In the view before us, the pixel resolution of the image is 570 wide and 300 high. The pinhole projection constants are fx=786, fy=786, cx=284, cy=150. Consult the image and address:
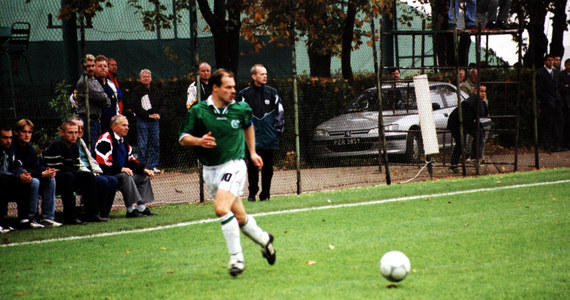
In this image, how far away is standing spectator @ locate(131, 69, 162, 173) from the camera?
46.5ft

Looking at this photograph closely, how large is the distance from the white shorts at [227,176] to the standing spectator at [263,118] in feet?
16.5

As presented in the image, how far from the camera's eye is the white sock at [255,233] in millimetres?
7184

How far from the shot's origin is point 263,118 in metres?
12.5

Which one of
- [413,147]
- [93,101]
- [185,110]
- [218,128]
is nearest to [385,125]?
[413,147]

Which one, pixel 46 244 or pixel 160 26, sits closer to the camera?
pixel 46 244

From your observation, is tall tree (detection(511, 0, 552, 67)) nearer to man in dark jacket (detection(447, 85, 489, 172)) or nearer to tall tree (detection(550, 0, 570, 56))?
tall tree (detection(550, 0, 570, 56))

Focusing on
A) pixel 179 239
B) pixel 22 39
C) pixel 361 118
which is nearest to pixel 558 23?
pixel 361 118

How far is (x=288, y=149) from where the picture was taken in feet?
55.3

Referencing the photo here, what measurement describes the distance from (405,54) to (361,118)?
9.55 meters

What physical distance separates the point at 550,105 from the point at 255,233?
1458 cm

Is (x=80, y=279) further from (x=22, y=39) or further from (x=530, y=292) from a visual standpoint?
(x=22, y=39)

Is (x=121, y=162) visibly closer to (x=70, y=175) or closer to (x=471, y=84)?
(x=70, y=175)

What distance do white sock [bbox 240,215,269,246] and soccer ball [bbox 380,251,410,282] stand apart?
137 centimetres

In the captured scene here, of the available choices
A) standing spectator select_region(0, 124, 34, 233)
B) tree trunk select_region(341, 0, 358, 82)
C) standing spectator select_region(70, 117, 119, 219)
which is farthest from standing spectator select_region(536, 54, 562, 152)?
standing spectator select_region(0, 124, 34, 233)
